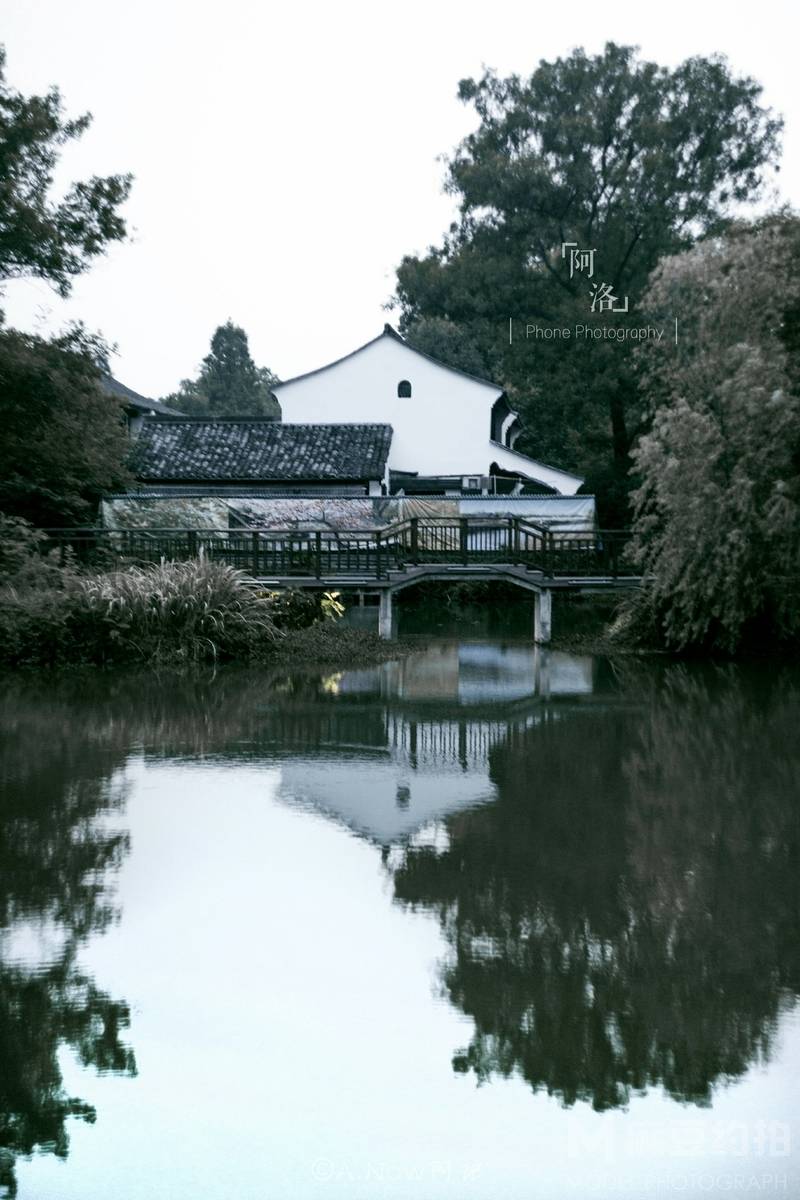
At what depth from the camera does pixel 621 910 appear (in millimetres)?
7539

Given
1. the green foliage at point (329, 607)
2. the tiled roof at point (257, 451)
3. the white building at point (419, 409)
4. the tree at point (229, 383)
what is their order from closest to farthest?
the green foliage at point (329, 607) → the tiled roof at point (257, 451) → the white building at point (419, 409) → the tree at point (229, 383)

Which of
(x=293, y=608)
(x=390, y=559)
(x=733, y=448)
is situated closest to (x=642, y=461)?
(x=733, y=448)

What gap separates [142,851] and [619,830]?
10.8 ft

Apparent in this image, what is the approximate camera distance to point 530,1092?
5344mm

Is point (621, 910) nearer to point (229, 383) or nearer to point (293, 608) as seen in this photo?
point (293, 608)

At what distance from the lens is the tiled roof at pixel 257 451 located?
37.3 m

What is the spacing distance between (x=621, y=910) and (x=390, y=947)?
1457mm

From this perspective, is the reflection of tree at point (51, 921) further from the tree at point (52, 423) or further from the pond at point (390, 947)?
the tree at point (52, 423)

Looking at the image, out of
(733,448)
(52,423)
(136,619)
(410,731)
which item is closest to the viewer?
(410,731)

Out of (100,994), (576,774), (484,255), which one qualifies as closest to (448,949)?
(100,994)

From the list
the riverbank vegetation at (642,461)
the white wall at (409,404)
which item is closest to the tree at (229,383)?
the white wall at (409,404)

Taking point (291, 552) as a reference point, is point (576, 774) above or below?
below

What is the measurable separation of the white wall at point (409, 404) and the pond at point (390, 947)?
31.7 metres

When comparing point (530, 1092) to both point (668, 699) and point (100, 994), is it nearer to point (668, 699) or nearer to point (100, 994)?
point (100, 994)
